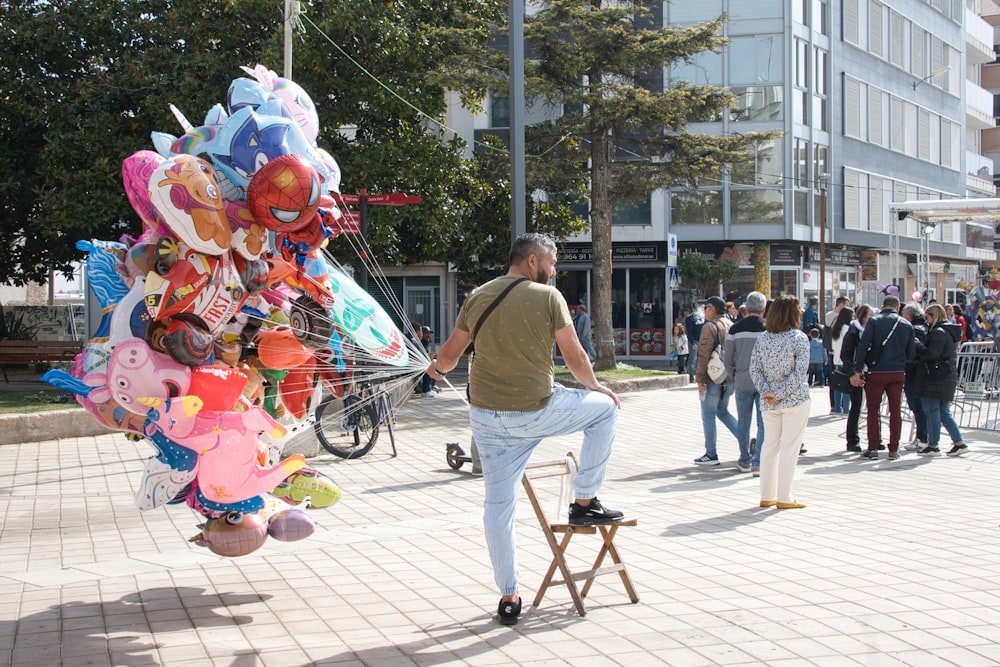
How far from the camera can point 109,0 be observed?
19188mm

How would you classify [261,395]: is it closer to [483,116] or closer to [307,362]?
[307,362]

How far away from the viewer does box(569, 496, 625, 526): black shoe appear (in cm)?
530

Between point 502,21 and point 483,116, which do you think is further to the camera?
point 483,116

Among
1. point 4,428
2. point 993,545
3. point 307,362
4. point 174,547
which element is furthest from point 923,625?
point 4,428

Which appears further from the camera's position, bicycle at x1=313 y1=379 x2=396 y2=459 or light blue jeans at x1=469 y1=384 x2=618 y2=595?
bicycle at x1=313 y1=379 x2=396 y2=459

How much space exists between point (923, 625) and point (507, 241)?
1951 cm

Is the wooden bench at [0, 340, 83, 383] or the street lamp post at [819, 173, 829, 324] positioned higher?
the street lamp post at [819, 173, 829, 324]

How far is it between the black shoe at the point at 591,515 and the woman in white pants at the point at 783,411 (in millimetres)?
3530

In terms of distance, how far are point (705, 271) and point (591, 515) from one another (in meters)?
28.3

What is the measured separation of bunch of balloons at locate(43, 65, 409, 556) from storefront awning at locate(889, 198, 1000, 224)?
16344 millimetres

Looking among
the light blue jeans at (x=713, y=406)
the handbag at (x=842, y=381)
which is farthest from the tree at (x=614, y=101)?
the light blue jeans at (x=713, y=406)

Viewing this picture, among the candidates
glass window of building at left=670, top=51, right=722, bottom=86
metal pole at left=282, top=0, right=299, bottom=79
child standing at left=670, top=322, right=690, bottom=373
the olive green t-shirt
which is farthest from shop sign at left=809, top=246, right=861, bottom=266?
the olive green t-shirt

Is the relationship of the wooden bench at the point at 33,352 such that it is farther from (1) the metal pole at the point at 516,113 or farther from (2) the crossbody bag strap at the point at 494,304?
(2) the crossbody bag strap at the point at 494,304

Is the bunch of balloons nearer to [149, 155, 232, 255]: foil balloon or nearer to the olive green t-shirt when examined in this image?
[149, 155, 232, 255]: foil balloon
